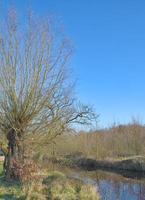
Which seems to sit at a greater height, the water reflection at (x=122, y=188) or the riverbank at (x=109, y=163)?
the riverbank at (x=109, y=163)

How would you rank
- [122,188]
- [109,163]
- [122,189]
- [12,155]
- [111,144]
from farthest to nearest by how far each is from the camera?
[111,144]
[109,163]
[122,188]
[122,189]
[12,155]

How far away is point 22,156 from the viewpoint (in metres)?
15.9

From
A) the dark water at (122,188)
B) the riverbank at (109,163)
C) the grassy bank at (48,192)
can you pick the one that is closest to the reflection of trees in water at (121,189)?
the dark water at (122,188)

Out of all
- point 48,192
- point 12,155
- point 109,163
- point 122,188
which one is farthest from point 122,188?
point 109,163

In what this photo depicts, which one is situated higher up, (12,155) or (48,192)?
(12,155)

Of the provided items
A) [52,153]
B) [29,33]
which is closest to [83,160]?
[52,153]

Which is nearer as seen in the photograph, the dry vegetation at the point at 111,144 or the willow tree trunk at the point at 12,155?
the willow tree trunk at the point at 12,155

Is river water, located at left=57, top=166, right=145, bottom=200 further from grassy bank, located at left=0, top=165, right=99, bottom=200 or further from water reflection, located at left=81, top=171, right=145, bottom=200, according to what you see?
grassy bank, located at left=0, top=165, right=99, bottom=200

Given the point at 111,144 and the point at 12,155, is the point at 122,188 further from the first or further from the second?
the point at 111,144

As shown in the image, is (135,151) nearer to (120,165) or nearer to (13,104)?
(120,165)

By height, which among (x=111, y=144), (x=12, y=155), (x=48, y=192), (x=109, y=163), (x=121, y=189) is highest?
(x=111, y=144)

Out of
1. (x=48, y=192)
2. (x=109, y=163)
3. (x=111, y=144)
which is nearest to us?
(x=48, y=192)

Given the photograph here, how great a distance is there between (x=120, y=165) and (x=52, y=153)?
7.20 m

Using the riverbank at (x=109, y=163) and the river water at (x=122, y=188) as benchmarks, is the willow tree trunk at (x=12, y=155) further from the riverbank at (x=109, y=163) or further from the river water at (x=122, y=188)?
the riverbank at (x=109, y=163)
